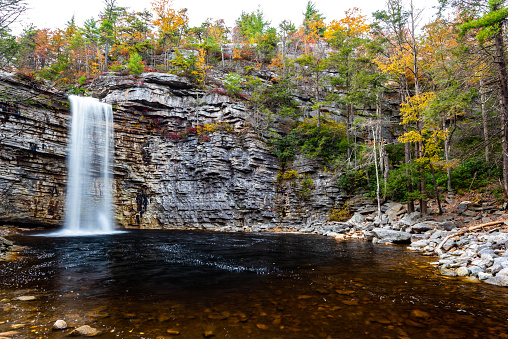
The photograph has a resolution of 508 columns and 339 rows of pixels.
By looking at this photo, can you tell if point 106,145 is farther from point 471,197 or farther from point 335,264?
point 471,197

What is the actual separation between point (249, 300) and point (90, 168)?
73.1 feet

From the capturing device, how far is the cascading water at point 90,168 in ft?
65.2

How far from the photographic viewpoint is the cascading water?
19.9 meters

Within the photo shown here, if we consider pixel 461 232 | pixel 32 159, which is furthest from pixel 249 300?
pixel 32 159

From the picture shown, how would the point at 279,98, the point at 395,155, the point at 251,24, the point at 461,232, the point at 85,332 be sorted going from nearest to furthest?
the point at 85,332, the point at 461,232, the point at 395,155, the point at 279,98, the point at 251,24

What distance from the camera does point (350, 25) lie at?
25656 mm

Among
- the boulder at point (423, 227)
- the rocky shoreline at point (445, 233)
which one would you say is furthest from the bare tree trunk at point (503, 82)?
the boulder at point (423, 227)

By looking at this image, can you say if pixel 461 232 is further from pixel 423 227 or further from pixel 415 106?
pixel 415 106

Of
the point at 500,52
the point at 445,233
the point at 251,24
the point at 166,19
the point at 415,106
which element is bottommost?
the point at 445,233

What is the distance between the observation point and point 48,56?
29969 millimetres

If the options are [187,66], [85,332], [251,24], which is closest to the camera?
[85,332]

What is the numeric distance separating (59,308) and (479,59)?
1583cm

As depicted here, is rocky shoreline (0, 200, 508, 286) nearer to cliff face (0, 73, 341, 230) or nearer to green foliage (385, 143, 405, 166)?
cliff face (0, 73, 341, 230)

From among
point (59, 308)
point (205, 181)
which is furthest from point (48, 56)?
point (59, 308)
